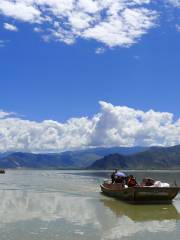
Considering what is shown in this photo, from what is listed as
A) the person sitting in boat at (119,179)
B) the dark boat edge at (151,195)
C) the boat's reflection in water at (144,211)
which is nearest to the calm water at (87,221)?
the boat's reflection in water at (144,211)

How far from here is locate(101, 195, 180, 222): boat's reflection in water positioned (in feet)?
92.8

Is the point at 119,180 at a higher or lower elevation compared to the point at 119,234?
higher

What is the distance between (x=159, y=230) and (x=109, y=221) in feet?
13.7

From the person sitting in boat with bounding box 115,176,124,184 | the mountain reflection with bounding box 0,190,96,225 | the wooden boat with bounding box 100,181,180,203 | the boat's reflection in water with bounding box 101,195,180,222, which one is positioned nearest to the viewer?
the mountain reflection with bounding box 0,190,96,225

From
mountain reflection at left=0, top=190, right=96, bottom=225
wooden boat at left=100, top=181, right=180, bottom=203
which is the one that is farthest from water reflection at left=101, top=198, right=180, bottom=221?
mountain reflection at left=0, top=190, right=96, bottom=225

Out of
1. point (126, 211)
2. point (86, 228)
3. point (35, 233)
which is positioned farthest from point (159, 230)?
point (126, 211)

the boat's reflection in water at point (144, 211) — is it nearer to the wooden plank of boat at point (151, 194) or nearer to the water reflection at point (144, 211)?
the water reflection at point (144, 211)

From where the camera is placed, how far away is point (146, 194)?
36.1m

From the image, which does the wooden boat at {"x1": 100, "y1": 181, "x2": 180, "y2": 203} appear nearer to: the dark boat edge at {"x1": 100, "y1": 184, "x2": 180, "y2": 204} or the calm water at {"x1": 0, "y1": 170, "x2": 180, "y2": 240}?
the dark boat edge at {"x1": 100, "y1": 184, "x2": 180, "y2": 204}

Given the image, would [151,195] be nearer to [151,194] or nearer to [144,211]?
[151,194]

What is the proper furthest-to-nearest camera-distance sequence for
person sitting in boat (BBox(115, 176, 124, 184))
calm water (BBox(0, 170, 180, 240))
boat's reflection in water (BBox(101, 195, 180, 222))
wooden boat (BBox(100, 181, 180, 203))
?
person sitting in boat (BBox(115, 176, 124, 184)), wooden boat (BBox(100, 181, 180, 203)), boat's reflection in water (BBox(101, 195, 180, 222)), calm water (BBox(0, 170, 180, 240))

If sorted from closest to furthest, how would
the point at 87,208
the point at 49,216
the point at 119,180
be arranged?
1. the point at 49,216
2. the point at 87,208
3. the point at 119,180

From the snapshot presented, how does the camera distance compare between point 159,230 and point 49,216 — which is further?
point 49,216

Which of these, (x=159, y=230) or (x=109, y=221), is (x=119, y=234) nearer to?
(x=159, y=230)
